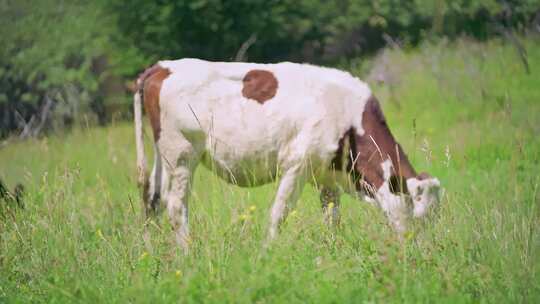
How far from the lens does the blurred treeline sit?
16047 mm

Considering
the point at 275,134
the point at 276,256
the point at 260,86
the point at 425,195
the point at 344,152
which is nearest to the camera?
the point at 276,256

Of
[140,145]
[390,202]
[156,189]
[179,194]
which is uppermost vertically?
[140,145]

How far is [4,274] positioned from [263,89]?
8.23ft

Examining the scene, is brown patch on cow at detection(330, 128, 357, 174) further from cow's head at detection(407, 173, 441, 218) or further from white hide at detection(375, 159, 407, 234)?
cow's head at detection(407, 173, 441, 218)

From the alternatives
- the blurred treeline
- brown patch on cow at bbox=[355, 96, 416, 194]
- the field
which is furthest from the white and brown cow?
the blurred treeline

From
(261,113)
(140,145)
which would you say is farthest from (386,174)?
(140,145)

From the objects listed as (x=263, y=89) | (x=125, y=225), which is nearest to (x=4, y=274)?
(x=125, y=225)

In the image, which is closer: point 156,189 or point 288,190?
point 288,190

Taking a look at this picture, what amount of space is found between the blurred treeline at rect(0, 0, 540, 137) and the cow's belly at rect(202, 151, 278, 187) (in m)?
8.87

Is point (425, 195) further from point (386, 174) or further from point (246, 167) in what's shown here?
point (246, 167)

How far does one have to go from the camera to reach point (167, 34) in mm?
16203

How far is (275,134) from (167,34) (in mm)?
10145

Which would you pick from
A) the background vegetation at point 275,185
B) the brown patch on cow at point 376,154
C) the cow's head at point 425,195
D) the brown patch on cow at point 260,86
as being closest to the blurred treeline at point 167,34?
the background vegetation at point 275,185

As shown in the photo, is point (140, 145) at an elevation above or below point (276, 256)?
below
